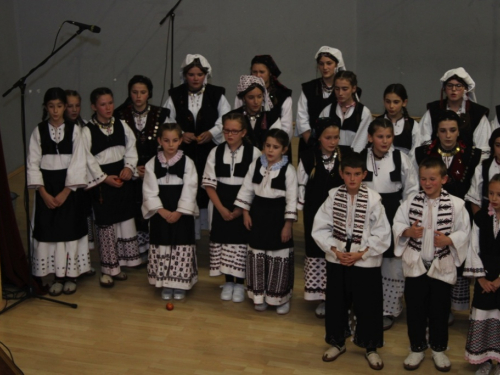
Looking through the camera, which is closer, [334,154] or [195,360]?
[195,360]

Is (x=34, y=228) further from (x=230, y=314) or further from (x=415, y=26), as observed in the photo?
(x=415, y=26)

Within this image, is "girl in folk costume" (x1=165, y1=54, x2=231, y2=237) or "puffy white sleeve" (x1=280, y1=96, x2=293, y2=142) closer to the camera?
"puffy white sleeve" (x1=280, y1=96, x2=293, y2=142)

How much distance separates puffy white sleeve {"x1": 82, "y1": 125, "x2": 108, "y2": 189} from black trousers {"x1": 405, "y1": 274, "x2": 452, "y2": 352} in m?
2.17

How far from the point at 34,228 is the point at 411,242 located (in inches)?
98.3

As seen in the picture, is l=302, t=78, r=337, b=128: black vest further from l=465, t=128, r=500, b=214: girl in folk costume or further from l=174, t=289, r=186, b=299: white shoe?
l=174, t=289, r=186, b=299: white shoe

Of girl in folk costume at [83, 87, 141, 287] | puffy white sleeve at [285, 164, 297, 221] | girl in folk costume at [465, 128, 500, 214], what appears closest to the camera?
girl in folk costume at [465, 128, 500, 214]

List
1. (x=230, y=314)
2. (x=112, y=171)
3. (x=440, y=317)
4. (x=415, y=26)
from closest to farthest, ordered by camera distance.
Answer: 1. (x=440, y=317)
2. (x=230, y=314)
3. (x=112, y=171)
4. (x=415, y=26)

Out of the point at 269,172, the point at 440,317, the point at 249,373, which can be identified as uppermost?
the point at 269,172

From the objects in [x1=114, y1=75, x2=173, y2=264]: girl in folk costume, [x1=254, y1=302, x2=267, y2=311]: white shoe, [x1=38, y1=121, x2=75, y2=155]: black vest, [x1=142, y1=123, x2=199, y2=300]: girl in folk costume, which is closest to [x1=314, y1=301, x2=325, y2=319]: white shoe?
[x1=254, y1=302, x2=267, y2=311]: white shoe

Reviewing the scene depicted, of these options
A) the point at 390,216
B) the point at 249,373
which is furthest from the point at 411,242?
the point at 249,373

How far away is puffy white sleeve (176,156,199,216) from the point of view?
512cm

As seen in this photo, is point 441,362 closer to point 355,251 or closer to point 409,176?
point 355,251

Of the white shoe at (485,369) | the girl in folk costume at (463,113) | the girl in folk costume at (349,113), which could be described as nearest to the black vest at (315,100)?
the girl in folk costume at (349,113)

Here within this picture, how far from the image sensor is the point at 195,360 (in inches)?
178
